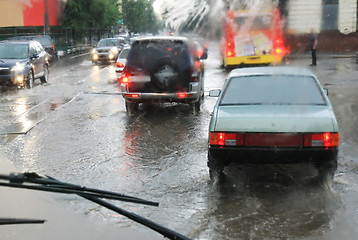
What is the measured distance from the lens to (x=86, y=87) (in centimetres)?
1716

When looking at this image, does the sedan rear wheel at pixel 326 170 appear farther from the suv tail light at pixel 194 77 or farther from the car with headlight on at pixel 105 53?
the car with headlight on at pixel 105 53

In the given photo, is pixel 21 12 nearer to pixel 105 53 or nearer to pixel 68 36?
pixel 105 53

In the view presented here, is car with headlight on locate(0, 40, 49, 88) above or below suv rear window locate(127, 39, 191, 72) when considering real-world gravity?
below

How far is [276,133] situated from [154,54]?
248 inches

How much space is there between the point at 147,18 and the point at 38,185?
3851 millimetres

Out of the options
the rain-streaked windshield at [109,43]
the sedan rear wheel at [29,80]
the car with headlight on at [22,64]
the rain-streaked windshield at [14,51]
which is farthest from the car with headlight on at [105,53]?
the sedan rear wheel at [29,80]

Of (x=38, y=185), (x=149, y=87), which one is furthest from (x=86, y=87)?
(x=38, y=185)

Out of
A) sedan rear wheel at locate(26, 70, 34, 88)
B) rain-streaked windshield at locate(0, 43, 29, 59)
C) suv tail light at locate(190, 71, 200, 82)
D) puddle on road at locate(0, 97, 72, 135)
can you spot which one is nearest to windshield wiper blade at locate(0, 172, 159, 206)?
puddle on road at locate(0, 97, 72, 135)

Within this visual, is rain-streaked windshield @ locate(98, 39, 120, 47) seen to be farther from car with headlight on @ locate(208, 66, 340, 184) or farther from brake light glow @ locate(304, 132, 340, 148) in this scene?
brake light glow @ locate(304, 132, 340, 148)

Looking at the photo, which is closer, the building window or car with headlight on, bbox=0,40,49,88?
the building window

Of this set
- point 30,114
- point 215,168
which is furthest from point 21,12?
point 30,114

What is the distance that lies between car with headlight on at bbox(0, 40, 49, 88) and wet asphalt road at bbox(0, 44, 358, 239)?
3.85m

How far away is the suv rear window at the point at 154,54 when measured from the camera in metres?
10.8

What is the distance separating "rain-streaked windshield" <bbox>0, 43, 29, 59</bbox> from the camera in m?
17.8
